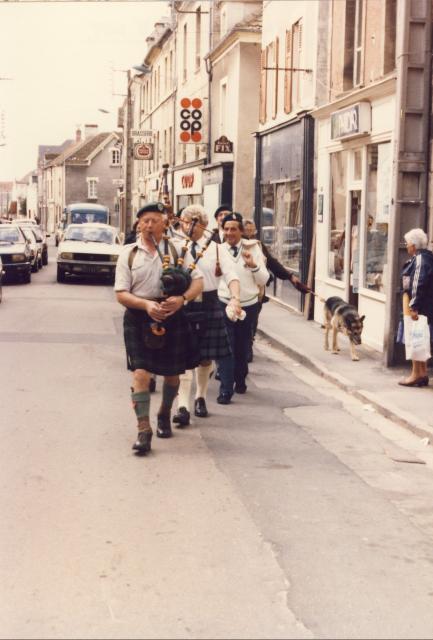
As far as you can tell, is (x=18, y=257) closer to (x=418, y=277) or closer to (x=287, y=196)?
(x=287, y=196)

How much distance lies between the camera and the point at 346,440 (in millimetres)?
8969

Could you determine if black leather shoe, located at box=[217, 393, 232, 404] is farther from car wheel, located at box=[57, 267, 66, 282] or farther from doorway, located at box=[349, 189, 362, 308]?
car wheel, located at box=[57, 267, 66, 282]

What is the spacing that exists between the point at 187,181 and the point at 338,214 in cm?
2127

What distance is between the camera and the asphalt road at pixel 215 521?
15.5ft

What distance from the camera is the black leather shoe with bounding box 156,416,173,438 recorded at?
865 cm

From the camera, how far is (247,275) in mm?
10898

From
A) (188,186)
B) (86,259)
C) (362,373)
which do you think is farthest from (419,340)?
(188,186)

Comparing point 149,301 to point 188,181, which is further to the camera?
point 188,181

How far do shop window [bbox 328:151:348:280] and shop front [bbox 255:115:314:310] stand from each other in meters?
1.73

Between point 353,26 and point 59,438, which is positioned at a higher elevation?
point 353,26

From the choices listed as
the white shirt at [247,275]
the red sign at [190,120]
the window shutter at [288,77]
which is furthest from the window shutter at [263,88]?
the white shirt at [247,275]

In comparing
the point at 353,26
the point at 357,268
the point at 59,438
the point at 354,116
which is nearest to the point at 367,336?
the point at 357,268

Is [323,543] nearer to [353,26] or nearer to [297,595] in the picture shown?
[297,595]

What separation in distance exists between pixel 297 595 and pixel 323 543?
0.91 metres
